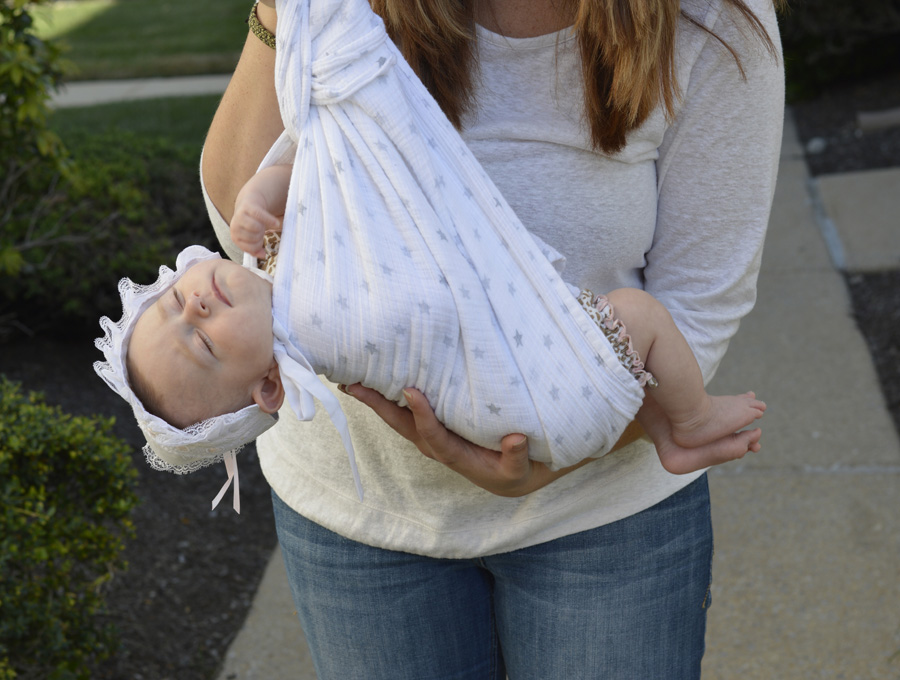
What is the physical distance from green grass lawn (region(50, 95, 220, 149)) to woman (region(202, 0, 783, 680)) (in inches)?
232

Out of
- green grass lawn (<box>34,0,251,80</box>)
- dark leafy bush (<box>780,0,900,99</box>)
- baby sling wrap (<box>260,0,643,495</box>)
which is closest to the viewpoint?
baby sling wrap (<box>260,0,643,495</box>)

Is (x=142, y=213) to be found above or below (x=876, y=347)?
above

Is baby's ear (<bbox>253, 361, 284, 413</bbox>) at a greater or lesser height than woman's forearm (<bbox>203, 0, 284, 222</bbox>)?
lesser

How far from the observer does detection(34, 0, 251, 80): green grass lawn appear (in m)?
9.73

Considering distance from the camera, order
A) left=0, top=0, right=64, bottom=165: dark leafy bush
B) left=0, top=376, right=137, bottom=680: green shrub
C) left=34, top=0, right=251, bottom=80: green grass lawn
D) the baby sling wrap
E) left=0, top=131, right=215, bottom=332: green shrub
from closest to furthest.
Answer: the baby sling wrap → left=0, top=376, right=137, bottom=680: green shrub → left=0, top=0, right=64, bottom=165: dark leafy bush → left=0, top=131, right=215, bottom=332: green shrub → left=34, top=0, right=251, bottom=80: green grass lawn

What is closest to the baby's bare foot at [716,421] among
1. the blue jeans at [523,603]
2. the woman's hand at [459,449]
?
the blue jeans at [523,603]

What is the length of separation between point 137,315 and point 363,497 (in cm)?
50

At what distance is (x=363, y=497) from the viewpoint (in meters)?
1.55

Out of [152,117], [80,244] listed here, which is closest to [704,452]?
[80,244]

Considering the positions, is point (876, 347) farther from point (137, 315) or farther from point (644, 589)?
point (137, 315)

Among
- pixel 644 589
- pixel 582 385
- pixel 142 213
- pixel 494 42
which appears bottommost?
pixel 142 213

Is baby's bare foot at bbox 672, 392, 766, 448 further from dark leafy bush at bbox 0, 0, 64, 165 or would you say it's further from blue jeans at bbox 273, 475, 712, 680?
dark leafy bush at bbox 0, 0, 64, 165

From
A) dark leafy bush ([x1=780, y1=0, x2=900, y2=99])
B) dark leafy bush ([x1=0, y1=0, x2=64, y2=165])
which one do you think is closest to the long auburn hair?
dark leafy bush ([x1=0, y1=0, x2=64, y2=165])

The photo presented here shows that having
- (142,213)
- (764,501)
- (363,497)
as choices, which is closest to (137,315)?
(363,497)
